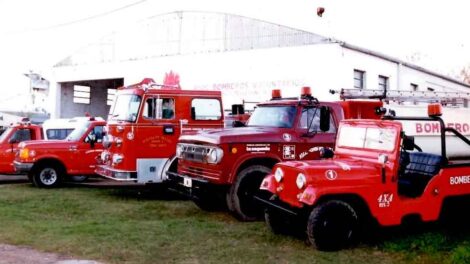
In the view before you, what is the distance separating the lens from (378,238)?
8.27 metres

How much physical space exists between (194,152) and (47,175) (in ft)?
20.8

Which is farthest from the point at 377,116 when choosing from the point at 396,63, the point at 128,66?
the point at 128,66

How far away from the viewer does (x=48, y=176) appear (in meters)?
14.9

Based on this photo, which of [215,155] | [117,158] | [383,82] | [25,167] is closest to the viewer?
[215,155]

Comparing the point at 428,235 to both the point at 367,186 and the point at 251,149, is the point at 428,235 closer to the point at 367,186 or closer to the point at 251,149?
the point at 367,186

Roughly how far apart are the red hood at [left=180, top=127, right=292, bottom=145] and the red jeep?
5.42 feet

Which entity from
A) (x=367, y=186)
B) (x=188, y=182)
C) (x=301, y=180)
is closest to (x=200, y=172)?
(x=188, y=182)

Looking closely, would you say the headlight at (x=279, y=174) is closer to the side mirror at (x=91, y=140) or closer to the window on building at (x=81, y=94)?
the side mirror at (x=91, y=140)

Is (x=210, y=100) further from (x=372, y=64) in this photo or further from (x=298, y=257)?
(x=372, y=64)

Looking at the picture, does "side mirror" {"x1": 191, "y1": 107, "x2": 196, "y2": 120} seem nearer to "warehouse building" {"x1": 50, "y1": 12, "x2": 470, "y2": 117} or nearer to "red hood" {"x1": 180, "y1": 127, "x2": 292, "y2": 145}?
"red hood" {"x1": 180, "y1": 127, "x2": 292, "y2": 145}

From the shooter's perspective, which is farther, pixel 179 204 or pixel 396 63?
pixel 396 63

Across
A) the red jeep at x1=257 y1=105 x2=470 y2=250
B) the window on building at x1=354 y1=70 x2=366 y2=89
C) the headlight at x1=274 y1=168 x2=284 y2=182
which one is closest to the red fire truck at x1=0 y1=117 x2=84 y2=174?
the headlight at x1=274 y1=168 x2=284 y2=182

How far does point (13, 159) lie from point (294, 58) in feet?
38.0

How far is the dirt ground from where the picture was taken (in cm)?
701
